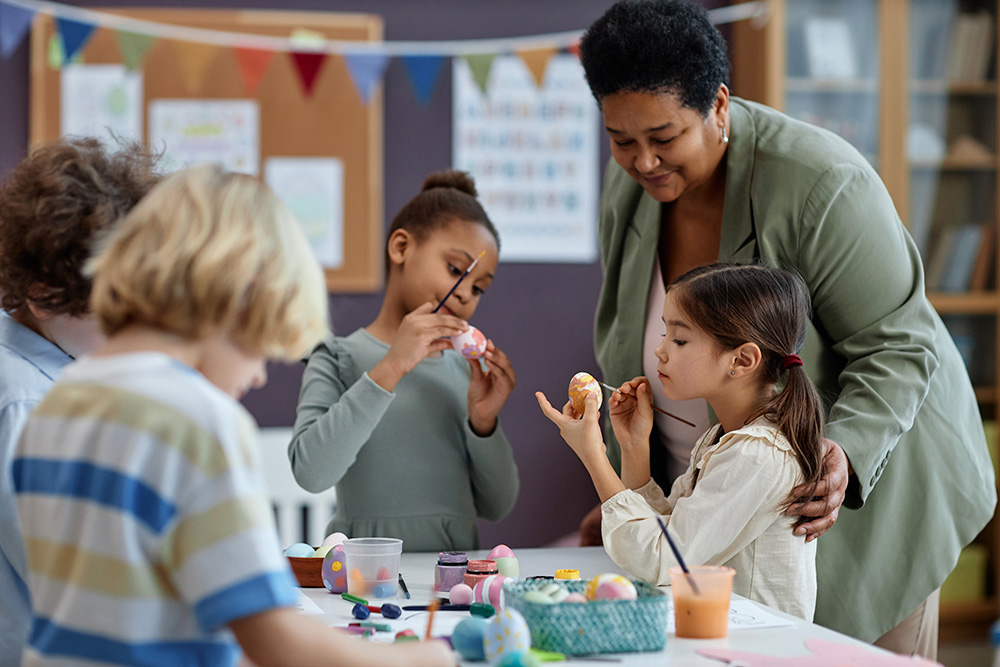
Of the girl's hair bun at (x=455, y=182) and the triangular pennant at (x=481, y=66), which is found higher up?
the triangular pennant at (x=481, y=66)

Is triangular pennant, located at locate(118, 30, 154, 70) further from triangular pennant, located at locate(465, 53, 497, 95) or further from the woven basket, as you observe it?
the woven basket

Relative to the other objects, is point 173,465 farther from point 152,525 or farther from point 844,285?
point 844,285

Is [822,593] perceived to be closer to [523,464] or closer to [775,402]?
[775,402]

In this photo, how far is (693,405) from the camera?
161 cm

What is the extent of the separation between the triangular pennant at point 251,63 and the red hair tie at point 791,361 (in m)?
2.13

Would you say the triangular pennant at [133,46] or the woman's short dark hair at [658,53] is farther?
the triangular pennant at [133,46]

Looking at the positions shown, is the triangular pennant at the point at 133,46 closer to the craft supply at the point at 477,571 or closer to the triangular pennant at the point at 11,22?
the triangular pennant at the point at 11,22

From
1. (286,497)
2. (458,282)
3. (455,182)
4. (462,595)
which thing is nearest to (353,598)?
(462,595)

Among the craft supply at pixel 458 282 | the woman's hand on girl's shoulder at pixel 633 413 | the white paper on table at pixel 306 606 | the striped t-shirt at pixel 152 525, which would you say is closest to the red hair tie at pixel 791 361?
the woman's hand on girl's shoulder at pixel 633 413

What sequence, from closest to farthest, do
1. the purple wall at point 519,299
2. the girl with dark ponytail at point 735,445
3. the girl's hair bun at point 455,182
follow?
1. the girl with dark ponytail at point 735,445
2. the girl's hair bun at point 455,182
3. the purple wall at point 519,299

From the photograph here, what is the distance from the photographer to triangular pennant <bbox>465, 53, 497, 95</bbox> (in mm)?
3059

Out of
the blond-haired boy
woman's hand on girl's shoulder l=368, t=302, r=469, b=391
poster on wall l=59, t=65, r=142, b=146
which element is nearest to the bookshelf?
woman's hand on girl's shoulder l=368, t=302, r=469, b=391

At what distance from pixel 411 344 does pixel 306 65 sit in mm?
1683

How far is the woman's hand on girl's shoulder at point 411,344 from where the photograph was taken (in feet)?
5.32
